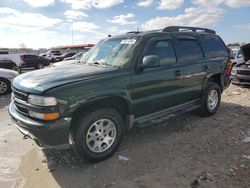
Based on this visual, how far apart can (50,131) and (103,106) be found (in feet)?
2.99

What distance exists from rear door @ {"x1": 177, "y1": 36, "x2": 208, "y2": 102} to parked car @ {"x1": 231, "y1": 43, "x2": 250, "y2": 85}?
4226mm

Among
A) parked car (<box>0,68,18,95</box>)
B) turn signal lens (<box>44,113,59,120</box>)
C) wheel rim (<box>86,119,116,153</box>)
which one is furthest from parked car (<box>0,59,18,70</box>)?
turn signal lens (<box>44,113,59,120</box>)

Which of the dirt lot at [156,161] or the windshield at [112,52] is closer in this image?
the dirt lot at [156,161]

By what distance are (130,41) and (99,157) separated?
207cm

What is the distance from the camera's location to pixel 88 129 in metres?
3.54

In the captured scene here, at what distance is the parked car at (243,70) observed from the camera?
8781mm

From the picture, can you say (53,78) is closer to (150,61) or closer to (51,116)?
(51,116)

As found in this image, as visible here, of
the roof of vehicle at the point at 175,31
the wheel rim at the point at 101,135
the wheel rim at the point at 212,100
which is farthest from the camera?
the wheel rim at the point at 212,100

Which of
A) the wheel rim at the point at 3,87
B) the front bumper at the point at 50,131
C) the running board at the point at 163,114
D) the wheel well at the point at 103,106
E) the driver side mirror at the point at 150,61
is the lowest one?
the wheel rim at the point at 3,87

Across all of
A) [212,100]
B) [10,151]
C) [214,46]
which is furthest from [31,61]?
[212,100]

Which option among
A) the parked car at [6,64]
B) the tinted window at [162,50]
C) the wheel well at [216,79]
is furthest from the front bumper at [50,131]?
the parked car at [6,64]

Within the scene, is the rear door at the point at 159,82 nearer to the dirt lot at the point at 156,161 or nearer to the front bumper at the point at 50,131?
the dirt lot at the point at 156,161

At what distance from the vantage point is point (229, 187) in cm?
311

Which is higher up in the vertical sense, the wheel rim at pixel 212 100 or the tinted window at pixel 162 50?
the tinted window at pixel 162 50
